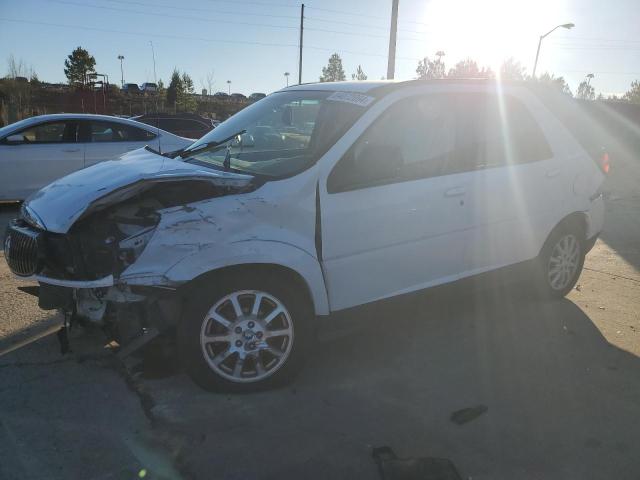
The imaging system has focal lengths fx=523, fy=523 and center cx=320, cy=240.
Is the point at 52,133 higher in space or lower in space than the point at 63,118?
lower

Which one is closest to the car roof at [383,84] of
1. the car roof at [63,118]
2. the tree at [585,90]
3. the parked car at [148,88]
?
the car roof at [63,118]

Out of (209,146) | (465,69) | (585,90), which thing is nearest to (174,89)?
(465,69)

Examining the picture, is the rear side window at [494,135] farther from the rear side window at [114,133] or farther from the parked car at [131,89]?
the parked car at [131,89]

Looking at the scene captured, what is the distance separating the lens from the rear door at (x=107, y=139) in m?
8.53

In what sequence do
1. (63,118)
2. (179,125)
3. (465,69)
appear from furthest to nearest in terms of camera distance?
(465,69)
(179,125)
(63,118)

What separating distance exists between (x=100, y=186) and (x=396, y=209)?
183cm

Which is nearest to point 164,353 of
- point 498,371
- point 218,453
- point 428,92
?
point 218,453

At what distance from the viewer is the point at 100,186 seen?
311cm

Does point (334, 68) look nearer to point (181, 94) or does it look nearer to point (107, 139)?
point (181, 94)

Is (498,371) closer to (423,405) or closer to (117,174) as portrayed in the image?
(423,405)

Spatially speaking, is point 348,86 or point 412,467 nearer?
point 412,467

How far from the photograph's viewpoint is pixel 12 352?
365 centimetres

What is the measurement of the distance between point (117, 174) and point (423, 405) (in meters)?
2.36

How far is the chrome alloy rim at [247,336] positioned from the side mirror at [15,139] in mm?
6836
